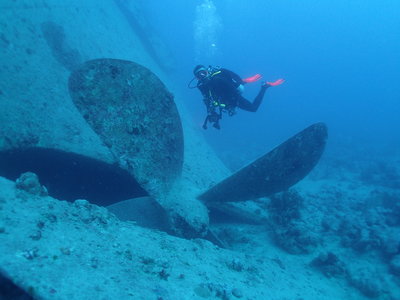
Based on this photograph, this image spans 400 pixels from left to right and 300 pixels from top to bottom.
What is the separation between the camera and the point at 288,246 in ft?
22.4

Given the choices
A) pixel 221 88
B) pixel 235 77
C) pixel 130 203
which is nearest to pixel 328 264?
pixel 130 203

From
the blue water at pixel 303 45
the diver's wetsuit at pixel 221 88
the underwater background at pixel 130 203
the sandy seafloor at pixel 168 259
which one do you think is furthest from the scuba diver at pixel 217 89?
the blue water at pixel 303 45

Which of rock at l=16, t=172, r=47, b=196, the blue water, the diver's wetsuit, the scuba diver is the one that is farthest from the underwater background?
the blue water

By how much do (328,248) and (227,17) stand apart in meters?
183

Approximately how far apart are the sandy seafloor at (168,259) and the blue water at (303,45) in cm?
7249

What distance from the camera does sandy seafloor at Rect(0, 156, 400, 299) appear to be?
2705 millimetres

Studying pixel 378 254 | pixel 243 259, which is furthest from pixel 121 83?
pixel 378 254

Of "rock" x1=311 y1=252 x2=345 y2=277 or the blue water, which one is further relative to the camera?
the blue water

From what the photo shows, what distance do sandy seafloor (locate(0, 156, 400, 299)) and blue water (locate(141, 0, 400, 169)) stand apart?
238ft

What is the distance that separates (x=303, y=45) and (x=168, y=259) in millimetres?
175492

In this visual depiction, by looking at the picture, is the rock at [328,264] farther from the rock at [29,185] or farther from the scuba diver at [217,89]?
the rock at [29,185]

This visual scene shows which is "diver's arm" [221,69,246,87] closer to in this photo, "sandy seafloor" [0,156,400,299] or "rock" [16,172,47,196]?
"sandy seafloor" [0,156,400,299]

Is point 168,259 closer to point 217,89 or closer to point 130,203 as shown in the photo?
point 130,203

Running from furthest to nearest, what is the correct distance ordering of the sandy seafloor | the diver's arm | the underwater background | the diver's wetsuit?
1. the diver's arm
2. the diver's wetsuit
3. the underwater background
4. the sandy seafloor
